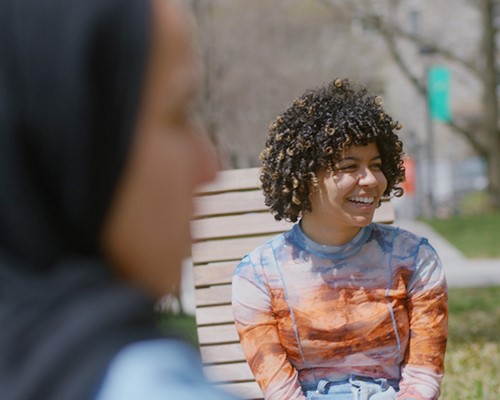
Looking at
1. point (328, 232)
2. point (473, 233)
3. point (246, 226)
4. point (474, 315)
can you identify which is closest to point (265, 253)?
point (328, 232)

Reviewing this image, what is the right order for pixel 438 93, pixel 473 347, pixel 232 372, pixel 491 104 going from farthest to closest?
pixel 491 104 < pixel 438 93 < pixel 473 347 < pixel 232 372

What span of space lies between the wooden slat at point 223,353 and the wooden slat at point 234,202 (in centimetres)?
59

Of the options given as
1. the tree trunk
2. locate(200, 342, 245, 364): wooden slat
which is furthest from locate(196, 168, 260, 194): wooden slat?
the tree trunk

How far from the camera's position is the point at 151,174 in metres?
0.97

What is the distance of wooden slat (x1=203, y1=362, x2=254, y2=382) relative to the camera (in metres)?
4.67

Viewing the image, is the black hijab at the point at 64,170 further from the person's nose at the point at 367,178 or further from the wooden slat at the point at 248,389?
the wooden slat at the point at 248,389

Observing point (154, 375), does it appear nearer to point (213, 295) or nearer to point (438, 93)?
point (213, 295)

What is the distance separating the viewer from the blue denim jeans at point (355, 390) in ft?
11.1

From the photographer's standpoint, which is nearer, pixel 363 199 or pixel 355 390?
pixel 355 390

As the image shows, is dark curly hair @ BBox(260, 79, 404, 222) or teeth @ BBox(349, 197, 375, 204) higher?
dark curly hair @ BBox(260, 79, 404, 222)

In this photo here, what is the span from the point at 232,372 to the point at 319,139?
4.97 ft

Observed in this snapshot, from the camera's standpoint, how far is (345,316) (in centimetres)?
343

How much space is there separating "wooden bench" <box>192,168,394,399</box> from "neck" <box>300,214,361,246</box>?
1.26 meters

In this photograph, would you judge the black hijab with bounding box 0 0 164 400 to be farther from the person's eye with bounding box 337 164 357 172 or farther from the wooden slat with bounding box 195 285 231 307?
the wooden slat with bounding box 195 285 231 307
